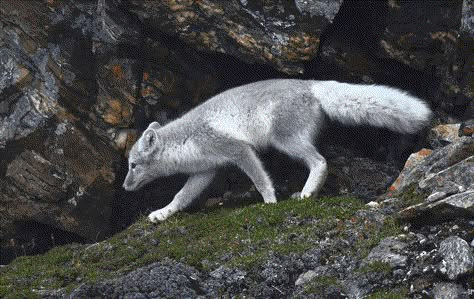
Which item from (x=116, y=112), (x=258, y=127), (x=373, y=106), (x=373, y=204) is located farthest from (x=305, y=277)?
(x=116, y=112)

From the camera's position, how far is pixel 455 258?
8.68m

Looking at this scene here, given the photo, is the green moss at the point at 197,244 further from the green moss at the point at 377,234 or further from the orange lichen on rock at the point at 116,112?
the orange lichen on rock at the point at 116,112

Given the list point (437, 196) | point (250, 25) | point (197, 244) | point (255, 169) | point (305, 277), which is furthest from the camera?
point (250, 25)

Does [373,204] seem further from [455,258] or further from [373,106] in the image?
[455,258]

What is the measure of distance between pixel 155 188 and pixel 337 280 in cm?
659

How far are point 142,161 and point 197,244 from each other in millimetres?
3315

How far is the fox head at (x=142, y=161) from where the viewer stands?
13742 mm

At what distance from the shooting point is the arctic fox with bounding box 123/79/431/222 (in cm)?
1242

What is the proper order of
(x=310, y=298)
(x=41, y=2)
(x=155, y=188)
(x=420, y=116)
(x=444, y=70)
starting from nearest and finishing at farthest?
(x=310, y=298) → (x=420, y=116) → (x=444, y=70) → (x=41, y=2) → (x=155, y=188)

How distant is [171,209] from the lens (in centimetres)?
1326

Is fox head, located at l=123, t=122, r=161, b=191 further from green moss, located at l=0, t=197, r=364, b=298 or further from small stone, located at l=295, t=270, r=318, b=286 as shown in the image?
small stone, located at l=295, t=270, r=318, b=286

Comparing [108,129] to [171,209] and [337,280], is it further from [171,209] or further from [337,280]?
[337,280]

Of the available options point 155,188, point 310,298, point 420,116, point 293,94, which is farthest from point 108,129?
point 310,298

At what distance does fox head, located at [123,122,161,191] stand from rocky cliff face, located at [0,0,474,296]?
2.18 feet
